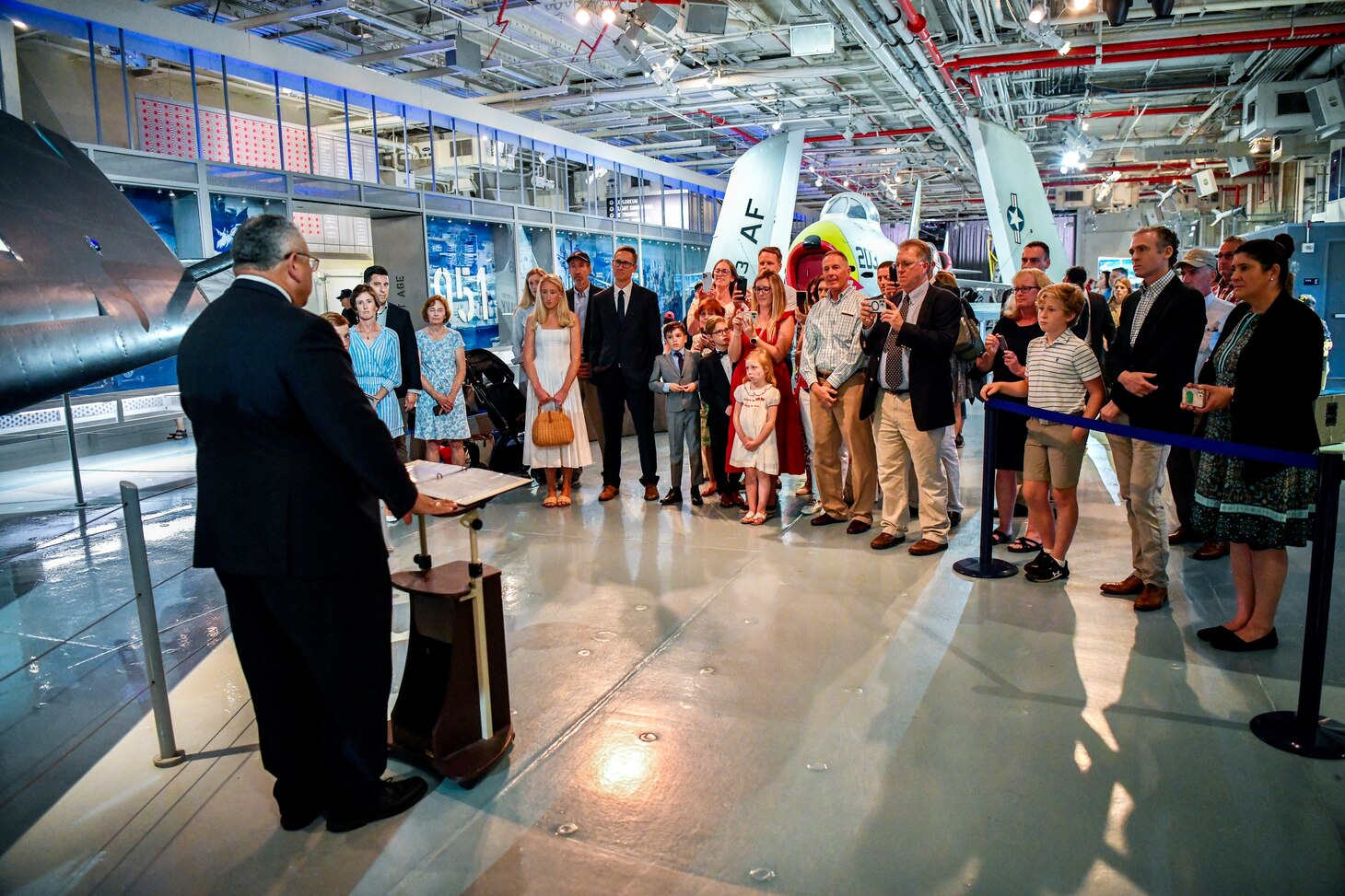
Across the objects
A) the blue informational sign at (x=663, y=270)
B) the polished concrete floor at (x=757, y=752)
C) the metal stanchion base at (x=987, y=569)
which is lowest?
the polished concrete floor at (x=757, y=752)

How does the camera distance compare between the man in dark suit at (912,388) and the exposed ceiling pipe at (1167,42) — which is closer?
the man in dark suit at (912,388)

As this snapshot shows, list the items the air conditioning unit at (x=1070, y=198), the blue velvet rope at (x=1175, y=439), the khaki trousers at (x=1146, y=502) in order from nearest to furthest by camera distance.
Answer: the blue velvet rope at (x=1175, y=439) < the khaki trousers at (x=1146, y=502) < the air conditioning unit at (x=1070, y=198)

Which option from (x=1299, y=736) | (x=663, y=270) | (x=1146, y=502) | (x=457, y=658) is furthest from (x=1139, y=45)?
(x=457, y=658)

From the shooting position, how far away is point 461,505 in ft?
8.06

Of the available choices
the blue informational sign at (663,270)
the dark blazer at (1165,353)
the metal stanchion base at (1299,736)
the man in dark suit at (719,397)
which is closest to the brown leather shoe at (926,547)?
the dark blazer at (1165,353)

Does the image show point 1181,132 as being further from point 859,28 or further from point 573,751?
point 573,751

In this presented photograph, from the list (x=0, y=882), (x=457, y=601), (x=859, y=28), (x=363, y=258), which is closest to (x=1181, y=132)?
(x=859, y=28)

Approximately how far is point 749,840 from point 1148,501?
2.78 metres

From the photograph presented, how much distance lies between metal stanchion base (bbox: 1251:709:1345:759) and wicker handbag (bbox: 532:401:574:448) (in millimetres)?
4443

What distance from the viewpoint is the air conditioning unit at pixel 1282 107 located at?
1220 cm

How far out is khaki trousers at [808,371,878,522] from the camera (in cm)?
532

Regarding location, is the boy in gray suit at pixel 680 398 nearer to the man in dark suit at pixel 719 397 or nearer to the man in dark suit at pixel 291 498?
the man in dark suit at pixel 719 397

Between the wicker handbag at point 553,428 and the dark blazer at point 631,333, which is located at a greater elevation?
the dark blazer at point 631,333

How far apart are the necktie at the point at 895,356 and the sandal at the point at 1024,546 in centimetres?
120
